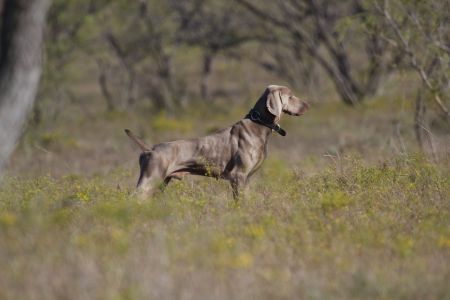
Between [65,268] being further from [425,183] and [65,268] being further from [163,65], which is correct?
[163,65]

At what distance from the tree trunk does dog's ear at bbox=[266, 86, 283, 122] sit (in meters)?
3.23

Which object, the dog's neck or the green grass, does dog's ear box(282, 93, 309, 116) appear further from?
the green grass

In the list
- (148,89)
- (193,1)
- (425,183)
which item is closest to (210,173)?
(425,183)

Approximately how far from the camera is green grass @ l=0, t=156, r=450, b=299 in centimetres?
499

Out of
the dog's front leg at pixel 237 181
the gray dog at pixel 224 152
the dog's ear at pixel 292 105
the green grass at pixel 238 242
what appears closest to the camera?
the green grass at pixel 238 242

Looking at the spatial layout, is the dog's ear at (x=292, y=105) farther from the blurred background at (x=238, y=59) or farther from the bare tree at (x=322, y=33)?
the bare tree at (x=322, y=33)

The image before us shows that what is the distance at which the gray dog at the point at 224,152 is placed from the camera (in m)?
8.20

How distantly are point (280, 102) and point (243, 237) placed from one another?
2.96 m

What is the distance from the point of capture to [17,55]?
20.1ft

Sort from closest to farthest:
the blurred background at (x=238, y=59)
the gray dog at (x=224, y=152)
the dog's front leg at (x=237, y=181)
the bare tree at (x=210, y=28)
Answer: the gray dog at (x=224, y=152)
the dog's front leg at (x=237, y=181)
the blurred background at (x=238, y=59)
the bare tree at (x=210, y=28)

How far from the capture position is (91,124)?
24.9m

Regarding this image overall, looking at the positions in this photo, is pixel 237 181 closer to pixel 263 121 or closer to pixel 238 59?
pixel 263 121

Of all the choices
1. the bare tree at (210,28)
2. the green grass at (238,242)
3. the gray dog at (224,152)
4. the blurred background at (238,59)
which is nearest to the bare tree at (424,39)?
the blurred background at (238,59)

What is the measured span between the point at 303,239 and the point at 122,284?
1729 millimetres
